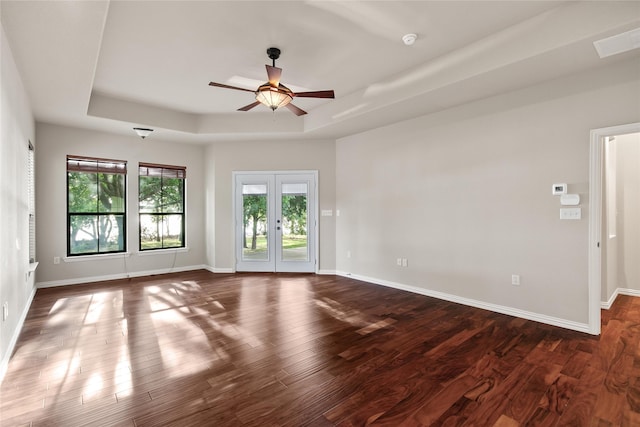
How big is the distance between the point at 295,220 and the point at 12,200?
4.35 m

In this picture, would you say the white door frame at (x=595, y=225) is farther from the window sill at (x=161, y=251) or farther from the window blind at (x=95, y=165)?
the window blind at (x=95, y=165)

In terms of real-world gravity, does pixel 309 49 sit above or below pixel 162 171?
above

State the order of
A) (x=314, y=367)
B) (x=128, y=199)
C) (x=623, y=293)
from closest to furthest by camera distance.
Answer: (x=314, y=367), (x=623, y=293), (x=128, y=199)

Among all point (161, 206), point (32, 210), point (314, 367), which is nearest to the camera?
point (314, 367)

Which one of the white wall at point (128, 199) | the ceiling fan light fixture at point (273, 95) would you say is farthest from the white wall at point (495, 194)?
the white wall at point (128, 199)

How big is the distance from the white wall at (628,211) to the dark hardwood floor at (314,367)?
2.23ft

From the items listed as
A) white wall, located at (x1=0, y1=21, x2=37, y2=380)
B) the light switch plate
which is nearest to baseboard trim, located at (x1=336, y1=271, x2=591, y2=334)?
the light switch plate

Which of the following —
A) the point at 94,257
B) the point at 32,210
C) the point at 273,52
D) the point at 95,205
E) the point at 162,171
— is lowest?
the point at 94,257

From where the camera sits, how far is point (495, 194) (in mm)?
4102

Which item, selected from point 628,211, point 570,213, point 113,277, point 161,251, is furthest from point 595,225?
point 113,277

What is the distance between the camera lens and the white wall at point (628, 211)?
182 inches

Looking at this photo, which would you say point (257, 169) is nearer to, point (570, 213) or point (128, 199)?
point (128, 199)

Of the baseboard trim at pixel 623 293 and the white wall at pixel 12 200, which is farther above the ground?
the white wall at pixel 12 200

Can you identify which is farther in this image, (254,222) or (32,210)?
(254,222)
